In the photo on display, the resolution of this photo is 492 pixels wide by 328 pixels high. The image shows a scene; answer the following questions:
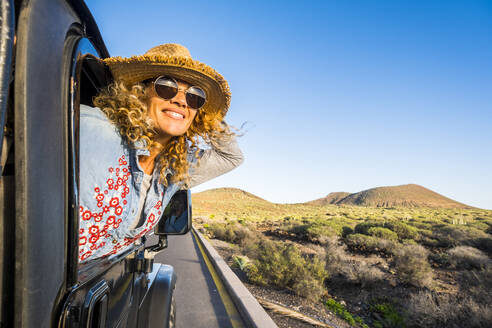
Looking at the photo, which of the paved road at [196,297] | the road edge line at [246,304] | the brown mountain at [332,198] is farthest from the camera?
the brown mountain at [332,198]

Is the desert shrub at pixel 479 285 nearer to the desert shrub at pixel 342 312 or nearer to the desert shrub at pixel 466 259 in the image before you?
the desert shrub at pixel 466 259

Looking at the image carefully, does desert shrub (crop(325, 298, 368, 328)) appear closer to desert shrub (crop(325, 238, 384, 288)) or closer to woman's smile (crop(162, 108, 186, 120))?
desert shrub (crop(325, 238, 384, 288))

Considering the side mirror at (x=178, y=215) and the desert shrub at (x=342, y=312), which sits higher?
the side mirror at (x=178, y=215)

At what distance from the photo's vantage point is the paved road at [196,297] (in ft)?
13.6

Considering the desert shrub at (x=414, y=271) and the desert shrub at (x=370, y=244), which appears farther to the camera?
the desert shrub at (x=370, y=244)

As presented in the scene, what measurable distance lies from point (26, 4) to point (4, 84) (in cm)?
25

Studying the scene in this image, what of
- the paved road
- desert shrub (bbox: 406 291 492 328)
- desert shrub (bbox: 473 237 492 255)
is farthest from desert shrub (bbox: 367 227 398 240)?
the paved road

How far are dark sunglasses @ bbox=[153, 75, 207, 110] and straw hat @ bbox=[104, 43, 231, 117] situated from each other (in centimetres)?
6

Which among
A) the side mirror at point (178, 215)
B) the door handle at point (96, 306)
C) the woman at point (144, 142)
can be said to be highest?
the woman at point (144, 142)

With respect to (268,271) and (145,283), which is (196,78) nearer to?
(145,283)

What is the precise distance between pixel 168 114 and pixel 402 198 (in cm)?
13799

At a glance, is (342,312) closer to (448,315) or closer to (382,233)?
(448,315)

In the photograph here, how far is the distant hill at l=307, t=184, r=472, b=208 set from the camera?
112562 mm

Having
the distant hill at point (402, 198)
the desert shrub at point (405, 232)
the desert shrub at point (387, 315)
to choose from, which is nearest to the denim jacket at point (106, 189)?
the desert shrub at point (387, 315)
